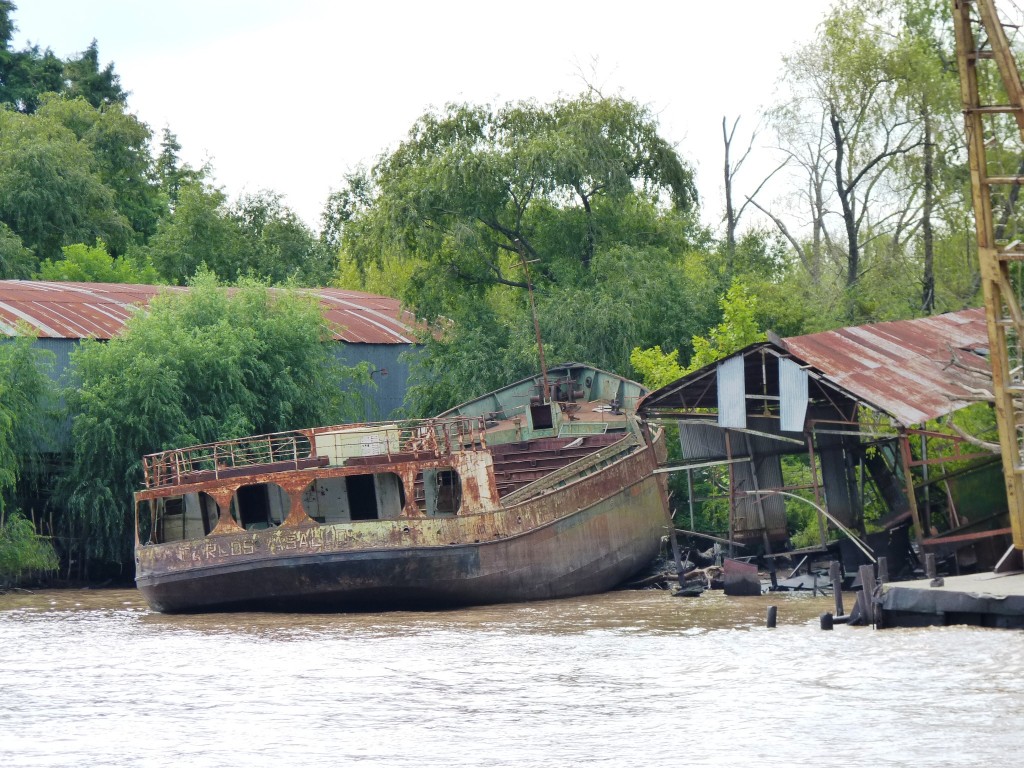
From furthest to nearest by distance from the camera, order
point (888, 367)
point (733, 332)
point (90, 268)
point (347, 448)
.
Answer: point (90, 268) → point (733, 332) → point (347, 448) → point (888, 367)

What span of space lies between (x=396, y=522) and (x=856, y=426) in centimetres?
886

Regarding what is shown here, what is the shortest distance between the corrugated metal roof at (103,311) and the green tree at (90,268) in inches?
304

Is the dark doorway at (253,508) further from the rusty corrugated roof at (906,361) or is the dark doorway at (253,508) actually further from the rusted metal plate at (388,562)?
the rusty corrugated roof at (906,361)

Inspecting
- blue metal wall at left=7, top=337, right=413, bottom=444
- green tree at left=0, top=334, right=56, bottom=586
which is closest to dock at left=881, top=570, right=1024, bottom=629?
green tree at left=0, top=334, right=56, bottom=586

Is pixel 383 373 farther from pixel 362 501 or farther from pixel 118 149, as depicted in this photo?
pixel 118 149

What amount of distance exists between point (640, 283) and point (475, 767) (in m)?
25.3

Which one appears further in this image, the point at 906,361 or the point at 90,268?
the point at 90,268

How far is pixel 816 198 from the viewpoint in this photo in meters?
43.0

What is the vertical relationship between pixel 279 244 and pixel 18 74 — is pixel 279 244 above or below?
below

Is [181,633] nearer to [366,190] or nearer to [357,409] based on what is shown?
[357,409]

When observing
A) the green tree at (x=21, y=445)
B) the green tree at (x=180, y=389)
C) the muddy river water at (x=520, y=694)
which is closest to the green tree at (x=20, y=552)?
the green tree at (x=21, y=445)

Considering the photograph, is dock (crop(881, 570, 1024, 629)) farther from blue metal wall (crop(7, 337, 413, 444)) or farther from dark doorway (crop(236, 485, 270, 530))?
blue metal wall (crop(7, 337, 413, 444))

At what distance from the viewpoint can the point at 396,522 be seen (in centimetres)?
2345

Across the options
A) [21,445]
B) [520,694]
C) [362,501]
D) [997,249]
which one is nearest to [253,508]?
[362,501]
